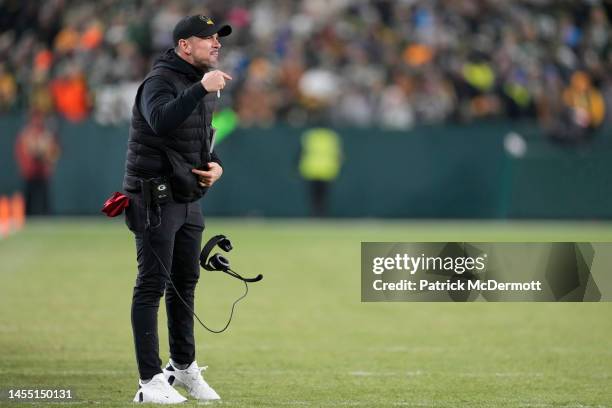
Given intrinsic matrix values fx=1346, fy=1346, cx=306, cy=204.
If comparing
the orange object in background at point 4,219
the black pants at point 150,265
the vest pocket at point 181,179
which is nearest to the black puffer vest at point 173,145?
the vest pocket at point 181,179

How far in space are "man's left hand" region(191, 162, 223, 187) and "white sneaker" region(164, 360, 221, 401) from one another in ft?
3.74

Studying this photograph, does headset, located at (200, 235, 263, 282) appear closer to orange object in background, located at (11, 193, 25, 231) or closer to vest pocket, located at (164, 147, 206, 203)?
vest pocket, located at (164, 147, 206, 203)

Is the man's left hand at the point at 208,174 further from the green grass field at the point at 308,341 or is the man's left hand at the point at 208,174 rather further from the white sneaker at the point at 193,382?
the green grass field at the point at 308,341

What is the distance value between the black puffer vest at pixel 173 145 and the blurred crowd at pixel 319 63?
53.0 ft

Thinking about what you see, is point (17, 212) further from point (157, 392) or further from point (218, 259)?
point (157, 392)

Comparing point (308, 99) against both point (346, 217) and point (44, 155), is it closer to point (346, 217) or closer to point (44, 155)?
point (346, 217)

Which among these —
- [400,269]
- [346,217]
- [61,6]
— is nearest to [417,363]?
[400,269]

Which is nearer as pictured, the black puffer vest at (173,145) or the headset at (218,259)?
the black puffer vest at (173,145)

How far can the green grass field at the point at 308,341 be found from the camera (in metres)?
8.50

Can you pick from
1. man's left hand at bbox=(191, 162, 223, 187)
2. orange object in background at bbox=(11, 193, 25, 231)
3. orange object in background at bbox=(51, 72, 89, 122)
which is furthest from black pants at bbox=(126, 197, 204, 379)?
orange object in background at bbox=(51, 72, 89, 122)

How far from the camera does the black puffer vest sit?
25.5 feet

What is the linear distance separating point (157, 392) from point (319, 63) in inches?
715

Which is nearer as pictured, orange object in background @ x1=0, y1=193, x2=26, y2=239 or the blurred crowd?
orange object in background @ x1=0, y1=193, x2=26, y2=239

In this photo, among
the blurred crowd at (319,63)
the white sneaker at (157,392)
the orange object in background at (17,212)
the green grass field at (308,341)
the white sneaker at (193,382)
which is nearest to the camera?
the white sneaker at (157,392)
